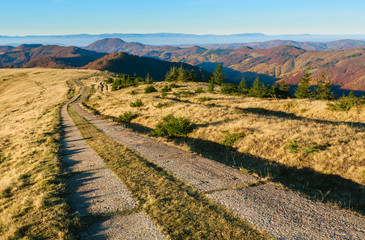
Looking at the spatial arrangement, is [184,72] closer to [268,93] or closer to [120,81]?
[120,81]

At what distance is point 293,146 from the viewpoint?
420 inches

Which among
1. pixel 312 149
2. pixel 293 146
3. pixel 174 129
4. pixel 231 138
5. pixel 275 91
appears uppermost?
pixel 312 149

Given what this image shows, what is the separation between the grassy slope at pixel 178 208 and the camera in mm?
4746

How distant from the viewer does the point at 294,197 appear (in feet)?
20.4

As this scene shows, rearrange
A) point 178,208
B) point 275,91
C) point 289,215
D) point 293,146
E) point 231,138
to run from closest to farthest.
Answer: point 289,215
point 178,208
point 293,146
point 231,138
point 275,91

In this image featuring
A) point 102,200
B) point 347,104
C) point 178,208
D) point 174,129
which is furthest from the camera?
point 347,104

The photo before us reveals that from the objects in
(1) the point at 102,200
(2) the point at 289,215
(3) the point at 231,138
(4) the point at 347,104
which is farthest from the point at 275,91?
(1) the point at 102,200

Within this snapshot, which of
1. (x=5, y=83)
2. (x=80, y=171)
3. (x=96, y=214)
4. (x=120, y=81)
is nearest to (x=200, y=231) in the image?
(x=96, y=214)

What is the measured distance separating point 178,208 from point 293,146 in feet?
24.7

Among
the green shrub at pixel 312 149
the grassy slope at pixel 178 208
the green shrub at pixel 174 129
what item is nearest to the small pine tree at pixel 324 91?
the green shrub at pixel 174 129

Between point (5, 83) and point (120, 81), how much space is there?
63003 mm

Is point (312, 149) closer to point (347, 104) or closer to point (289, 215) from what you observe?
point (289, 215)

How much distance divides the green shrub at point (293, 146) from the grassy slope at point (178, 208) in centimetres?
612

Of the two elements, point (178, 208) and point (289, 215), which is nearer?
point (289, 215)
